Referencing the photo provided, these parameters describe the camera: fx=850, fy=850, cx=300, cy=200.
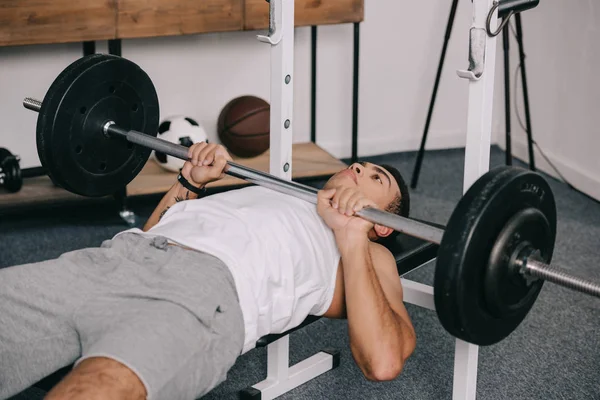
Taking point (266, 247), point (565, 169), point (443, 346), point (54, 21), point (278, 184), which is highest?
point (54, 21)

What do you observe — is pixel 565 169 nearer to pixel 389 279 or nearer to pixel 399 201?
pixel 399 201

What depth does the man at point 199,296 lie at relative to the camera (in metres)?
1.37

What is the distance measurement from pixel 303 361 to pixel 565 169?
1889 mm

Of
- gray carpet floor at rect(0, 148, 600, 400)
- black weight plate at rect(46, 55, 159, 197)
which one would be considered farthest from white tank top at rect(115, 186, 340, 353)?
gray carpet floor at rect(0, 148, 600, 400)

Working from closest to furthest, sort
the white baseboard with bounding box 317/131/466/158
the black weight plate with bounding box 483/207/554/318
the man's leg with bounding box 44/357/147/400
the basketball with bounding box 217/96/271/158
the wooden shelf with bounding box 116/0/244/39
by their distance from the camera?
1. the man's leg with bounding box 44/357/147/400
2. the black weight plate with bounding box 483/207/554/318
3. the wooden shelf with bounding box 116/0/244/39
4. the basketball with bounding box 217/96/271/158
5. the white baseboard with bounding box 317/131/466/158

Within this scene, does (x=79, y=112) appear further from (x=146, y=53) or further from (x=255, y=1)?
(x=146, y=53)

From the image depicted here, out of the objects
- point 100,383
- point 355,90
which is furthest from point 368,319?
point 355,90

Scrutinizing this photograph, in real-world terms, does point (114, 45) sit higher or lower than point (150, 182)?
higher

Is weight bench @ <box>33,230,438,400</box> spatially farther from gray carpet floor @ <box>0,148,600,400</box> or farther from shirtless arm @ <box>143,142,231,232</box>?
shirtless arm @ <box>143,142,231,232</box>

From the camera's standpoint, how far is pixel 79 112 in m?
1.92

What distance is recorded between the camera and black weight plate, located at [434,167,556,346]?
1327 millimetres

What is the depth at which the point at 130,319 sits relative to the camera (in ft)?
4.59

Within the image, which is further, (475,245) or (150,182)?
(150,182)

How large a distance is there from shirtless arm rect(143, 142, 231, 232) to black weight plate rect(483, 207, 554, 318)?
685mm
